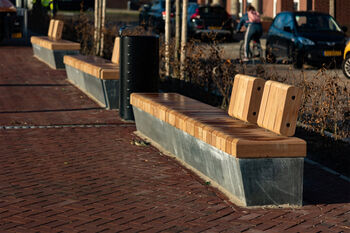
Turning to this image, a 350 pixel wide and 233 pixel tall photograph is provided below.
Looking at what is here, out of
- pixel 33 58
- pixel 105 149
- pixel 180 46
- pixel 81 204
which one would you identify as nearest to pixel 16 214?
pixel 81 204

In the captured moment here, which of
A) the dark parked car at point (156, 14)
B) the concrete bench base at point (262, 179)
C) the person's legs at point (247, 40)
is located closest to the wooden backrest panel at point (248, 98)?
the concrete bench base at point (262, 179)

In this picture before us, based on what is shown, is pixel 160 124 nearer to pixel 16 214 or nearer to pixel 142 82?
pixel 142 82

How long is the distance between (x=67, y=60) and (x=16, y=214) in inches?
367

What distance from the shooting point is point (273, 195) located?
22.7 ft

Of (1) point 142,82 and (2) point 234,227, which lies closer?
(2) point 234,227

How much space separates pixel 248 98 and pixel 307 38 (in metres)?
13.3

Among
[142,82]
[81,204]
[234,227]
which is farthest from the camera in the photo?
[142,82]

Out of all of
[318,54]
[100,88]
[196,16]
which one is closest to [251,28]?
[318,54]

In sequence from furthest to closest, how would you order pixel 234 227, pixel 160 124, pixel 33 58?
pixel 33 58
pixel 160 124
pixel 234 227

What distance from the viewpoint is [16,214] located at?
21.3 feet

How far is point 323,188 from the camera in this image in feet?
25.0

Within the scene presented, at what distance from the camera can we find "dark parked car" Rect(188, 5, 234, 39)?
3075 centimetres

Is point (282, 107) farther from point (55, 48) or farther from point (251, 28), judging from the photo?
point (251, 28)

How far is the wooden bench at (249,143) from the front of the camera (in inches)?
268
